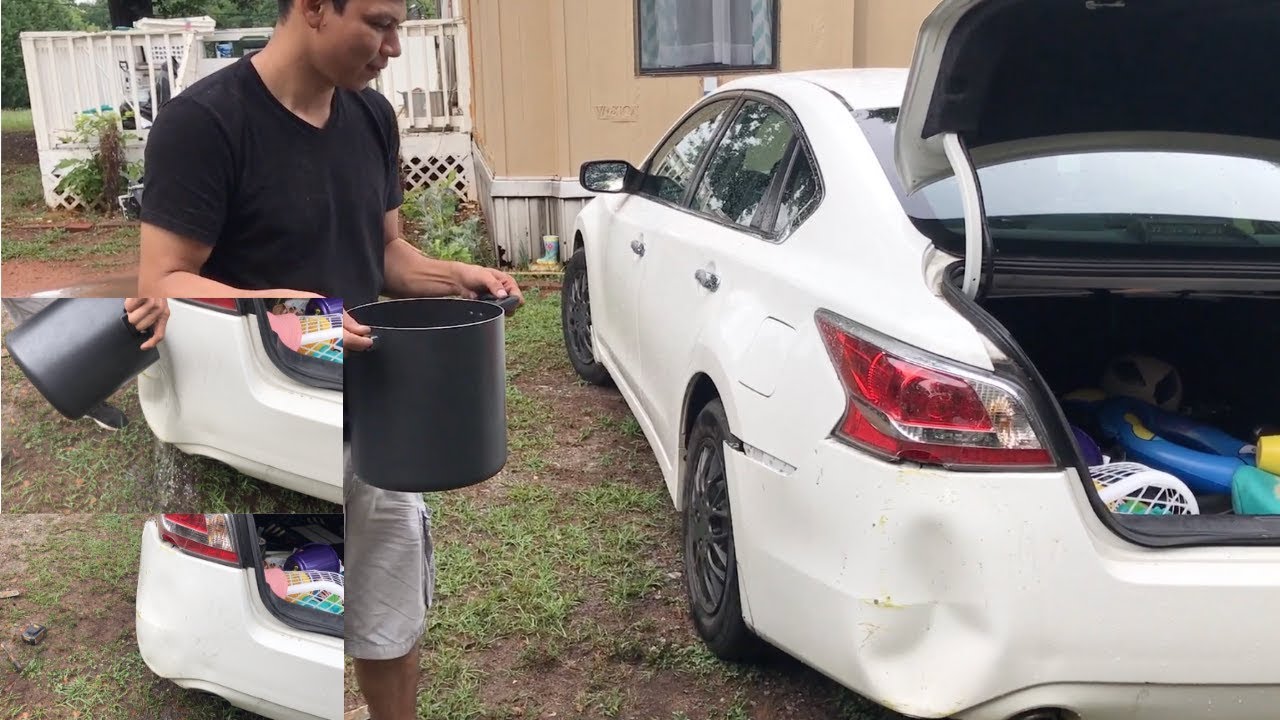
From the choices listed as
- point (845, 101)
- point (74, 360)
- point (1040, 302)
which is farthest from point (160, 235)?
point (1040, 302)

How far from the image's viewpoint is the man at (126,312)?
1.48 metres

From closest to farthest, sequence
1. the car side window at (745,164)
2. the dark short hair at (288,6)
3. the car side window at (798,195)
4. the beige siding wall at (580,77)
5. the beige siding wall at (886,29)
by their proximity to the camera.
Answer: the dark short hair at (288,6)
the car side window at (798,195)
the car side window at (745,164)
the beige siding wall at (580,77)
the beige siding wall at (886,29)

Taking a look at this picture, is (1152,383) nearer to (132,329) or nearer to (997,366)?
(997,366)

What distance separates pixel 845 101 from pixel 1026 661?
1741 millimetres

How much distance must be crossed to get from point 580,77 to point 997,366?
20.7 ft

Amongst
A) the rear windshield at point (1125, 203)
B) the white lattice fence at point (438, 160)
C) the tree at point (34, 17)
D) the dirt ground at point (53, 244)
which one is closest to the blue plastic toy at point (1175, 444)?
the rear windshield at point (1125, 203)

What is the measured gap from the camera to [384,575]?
2.16m

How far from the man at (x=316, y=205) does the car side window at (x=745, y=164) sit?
1.35 m

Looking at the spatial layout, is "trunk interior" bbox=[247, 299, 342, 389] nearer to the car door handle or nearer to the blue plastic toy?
the car door handle

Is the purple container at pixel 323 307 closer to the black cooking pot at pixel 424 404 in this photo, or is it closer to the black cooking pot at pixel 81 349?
the black cooking pot at pixel 424 404

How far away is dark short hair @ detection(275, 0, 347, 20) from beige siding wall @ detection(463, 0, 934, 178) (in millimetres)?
6209

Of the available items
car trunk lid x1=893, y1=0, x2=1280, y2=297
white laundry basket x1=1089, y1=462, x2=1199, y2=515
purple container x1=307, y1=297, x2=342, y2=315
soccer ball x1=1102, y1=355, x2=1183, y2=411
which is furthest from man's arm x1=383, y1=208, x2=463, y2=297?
soccer ball x1=1102, y1=355, x2=1183, y2=411

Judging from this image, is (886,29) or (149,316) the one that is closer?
(149,316)

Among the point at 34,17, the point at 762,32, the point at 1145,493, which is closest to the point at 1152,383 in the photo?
the point at 1145,493
